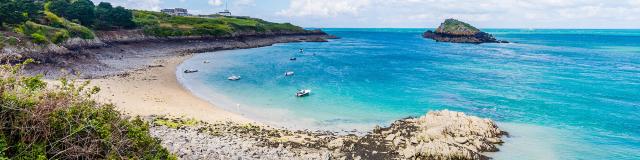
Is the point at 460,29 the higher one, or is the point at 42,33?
the point at 460,29

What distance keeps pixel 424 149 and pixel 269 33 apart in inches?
5163

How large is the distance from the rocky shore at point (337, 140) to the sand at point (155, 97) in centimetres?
297

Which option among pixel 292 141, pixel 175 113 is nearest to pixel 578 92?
pixel 292 141

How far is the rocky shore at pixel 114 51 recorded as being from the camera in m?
54.3

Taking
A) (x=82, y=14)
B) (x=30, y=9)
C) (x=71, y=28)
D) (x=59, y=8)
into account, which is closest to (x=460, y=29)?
(x=82, y=14)

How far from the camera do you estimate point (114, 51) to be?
77.5 m

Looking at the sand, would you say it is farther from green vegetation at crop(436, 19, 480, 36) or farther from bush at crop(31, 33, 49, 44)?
green vegetation at crop(436, 19, 480, 36)

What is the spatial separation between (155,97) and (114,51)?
131 ft

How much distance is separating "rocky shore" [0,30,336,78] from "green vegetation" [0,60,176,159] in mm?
7052

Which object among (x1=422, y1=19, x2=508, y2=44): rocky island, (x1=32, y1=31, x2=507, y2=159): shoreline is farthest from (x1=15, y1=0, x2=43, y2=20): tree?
(x1=422, y1=19, x2=508, y2=44): rocky island

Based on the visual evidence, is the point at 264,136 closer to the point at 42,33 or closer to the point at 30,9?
the point at 42,33

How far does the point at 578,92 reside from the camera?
174 feet

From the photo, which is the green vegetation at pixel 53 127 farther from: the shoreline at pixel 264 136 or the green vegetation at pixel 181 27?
the green vegetation at pixel 181 27

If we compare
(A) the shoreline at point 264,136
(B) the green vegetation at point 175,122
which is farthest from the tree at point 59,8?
(B) the green vegetation at point 175,122
